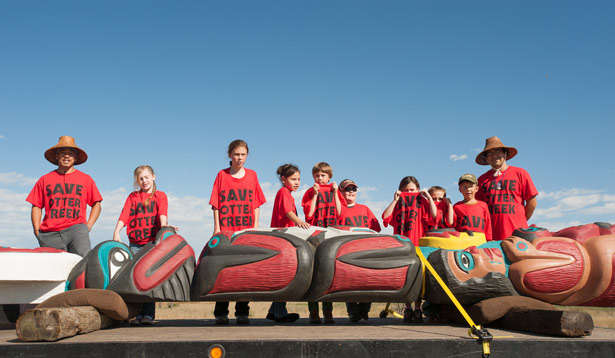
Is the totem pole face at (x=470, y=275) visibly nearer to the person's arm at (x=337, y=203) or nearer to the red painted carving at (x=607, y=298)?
the red painted carving at (x=607, y=298)

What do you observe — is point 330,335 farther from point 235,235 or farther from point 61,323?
point 61,323

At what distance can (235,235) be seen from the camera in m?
3.68

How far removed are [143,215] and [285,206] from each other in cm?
152

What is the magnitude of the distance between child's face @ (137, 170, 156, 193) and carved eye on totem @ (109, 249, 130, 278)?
120 cm

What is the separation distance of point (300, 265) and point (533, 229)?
221 centimetres

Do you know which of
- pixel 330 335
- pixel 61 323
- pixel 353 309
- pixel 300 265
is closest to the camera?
pixel 61 323

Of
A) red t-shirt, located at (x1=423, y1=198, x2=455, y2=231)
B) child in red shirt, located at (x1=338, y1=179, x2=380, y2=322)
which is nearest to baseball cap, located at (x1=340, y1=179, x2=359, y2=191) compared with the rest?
child in red shirt, located at (x1=338, y1=179, x2=380, y2=322)

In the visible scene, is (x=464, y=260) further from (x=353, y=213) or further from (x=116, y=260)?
(x=116, y=260)

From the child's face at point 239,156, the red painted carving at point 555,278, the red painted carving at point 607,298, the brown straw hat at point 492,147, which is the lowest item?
the red painted carving at point 607,298

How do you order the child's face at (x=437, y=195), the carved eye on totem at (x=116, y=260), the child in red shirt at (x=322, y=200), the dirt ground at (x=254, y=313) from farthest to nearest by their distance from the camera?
the dirt ground at (x=254, y=313) < the child's face at (x=437, y=195) < the child in red shirt at (x=322, y=200) < the carved eye on totem at (x=116, y=260)

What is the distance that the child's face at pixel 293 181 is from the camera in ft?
16.8

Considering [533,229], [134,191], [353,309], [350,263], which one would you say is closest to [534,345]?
[350,263]

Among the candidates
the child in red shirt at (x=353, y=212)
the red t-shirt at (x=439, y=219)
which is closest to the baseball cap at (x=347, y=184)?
the child in red shirt at (x=353, y=212)

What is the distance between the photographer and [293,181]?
16.8ft
